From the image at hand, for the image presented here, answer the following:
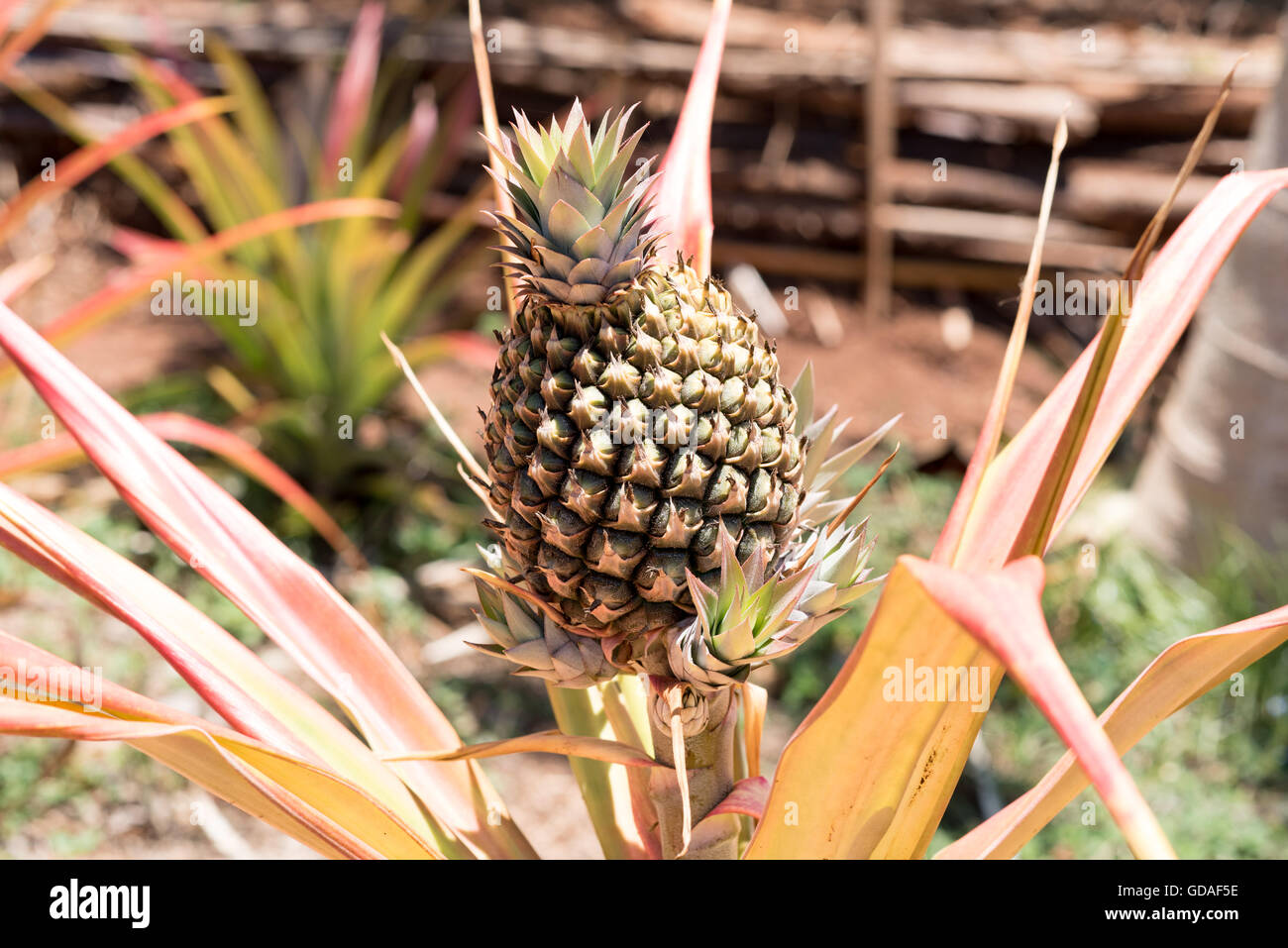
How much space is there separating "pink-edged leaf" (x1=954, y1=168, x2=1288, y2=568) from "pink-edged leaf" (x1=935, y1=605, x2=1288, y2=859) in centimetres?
13

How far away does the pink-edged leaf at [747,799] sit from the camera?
2.80 feet

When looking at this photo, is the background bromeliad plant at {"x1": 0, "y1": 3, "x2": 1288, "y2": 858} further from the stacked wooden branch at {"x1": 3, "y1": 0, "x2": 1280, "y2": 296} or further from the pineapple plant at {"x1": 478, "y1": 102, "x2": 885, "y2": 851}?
the stacked wooden branch at {"x1": 3, "y1": 0, "x2": 1280, "y2": 296}

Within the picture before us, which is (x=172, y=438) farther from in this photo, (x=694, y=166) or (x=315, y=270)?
(x=315, y=270)

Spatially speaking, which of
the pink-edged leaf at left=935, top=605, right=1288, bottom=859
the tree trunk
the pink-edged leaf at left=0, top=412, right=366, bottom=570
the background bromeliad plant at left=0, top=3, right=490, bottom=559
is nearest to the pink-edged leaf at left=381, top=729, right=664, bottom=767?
the pink-edged leaf at left=935, top=605, right=1288, bottom=859

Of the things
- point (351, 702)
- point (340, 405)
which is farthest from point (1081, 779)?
point (340, 405)

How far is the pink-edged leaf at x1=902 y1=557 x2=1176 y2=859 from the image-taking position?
0.50 m

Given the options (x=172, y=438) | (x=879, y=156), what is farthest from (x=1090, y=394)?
(x=879, y=156)

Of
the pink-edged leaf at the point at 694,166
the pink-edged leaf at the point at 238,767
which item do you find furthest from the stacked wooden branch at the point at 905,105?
the pink-edged leaf at the point at 238,767

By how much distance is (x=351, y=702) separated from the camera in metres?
0.94

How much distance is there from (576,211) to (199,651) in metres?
0.53

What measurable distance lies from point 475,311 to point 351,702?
3299 millimetres

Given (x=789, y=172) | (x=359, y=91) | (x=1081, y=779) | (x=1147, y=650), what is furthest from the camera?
(x=789, y=172)

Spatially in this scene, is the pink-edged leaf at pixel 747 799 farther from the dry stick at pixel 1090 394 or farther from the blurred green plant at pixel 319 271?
the blurred green plant at pixel 319 271
